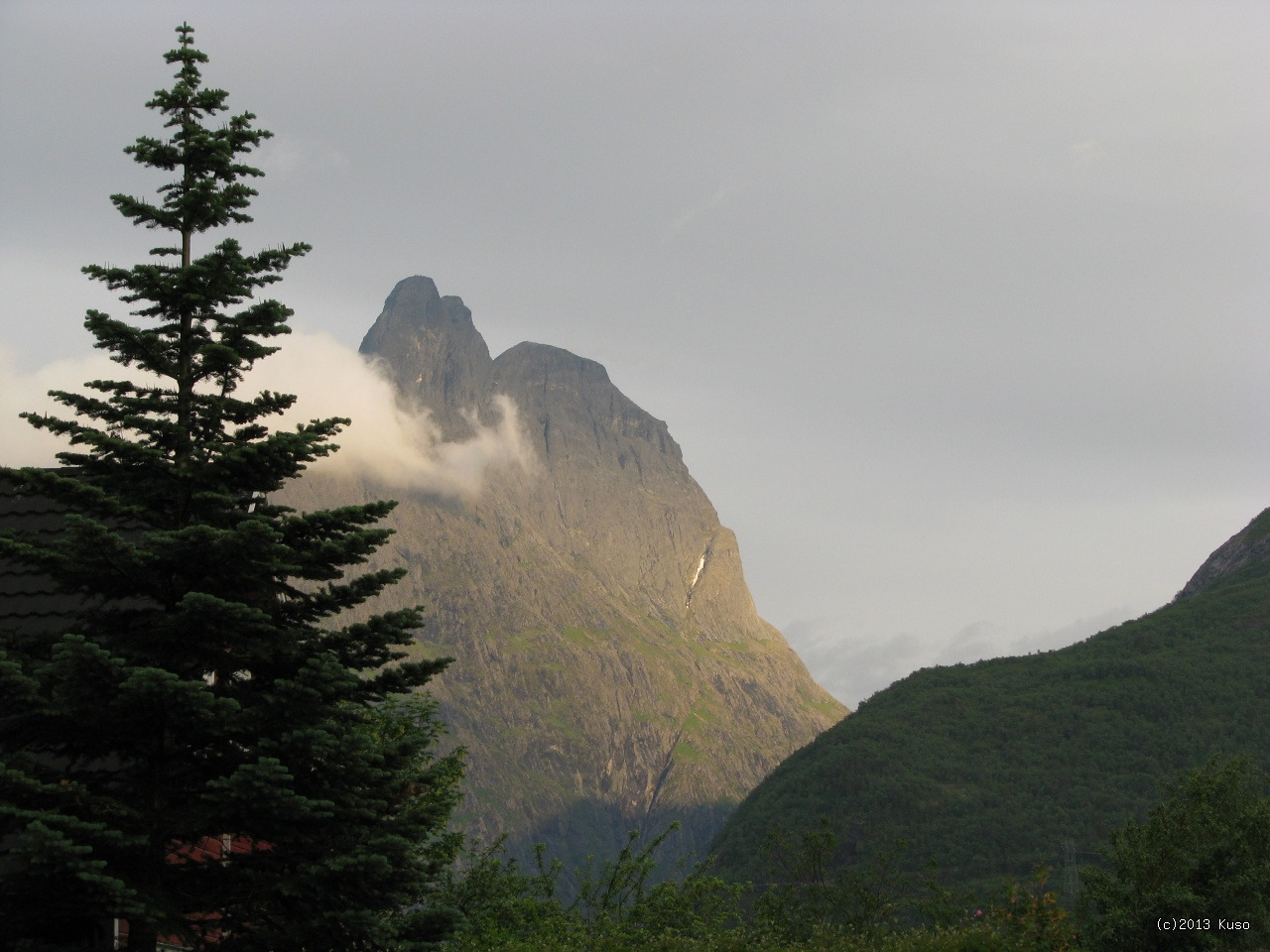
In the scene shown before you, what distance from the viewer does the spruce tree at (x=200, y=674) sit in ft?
46.5

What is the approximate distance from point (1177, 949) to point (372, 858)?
62.1 ft

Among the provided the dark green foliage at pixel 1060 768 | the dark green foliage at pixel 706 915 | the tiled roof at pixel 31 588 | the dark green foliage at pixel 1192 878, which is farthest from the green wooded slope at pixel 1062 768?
the tiled roof at pixel 31 588

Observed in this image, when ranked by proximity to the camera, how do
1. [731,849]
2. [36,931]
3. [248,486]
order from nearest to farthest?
[36,931]
[248,486]
[731,849]

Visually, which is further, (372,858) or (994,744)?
(994,744)

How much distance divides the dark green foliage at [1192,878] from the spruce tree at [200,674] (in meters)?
16.9

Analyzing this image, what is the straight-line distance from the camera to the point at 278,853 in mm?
15039

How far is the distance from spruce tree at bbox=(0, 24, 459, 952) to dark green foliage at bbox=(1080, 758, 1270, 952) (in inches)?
664

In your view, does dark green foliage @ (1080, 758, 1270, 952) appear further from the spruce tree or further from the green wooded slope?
the green wooded slope

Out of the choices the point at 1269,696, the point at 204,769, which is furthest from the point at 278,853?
the point at 1269,696

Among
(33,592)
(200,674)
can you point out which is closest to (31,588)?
(33,592)

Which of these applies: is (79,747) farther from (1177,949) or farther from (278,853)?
(1177,949)

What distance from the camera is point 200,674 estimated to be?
51.8 ft

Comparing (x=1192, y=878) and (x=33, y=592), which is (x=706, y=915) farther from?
(x=33, y=592)

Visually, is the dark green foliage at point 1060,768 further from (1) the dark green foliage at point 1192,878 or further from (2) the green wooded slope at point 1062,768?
(1) the dark green foliage at point 1192,878
